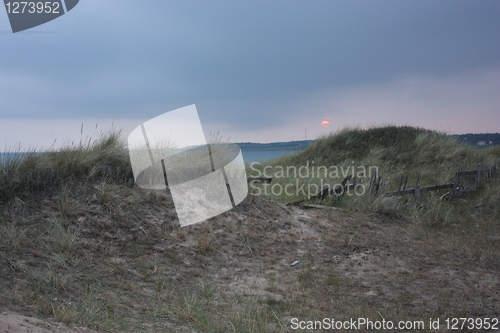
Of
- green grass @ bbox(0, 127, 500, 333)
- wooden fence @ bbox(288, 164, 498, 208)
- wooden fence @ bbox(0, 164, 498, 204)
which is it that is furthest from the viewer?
wooden fence @ bbox(288, 164, 498, 208)

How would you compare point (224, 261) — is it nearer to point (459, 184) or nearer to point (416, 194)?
point (416, 194)

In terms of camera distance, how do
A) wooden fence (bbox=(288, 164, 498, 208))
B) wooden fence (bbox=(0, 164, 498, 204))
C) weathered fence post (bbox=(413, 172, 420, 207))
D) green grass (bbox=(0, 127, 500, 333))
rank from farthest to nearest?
weathered fence post (bbox=(413, 172, 420, 207)) < wooden fence (bbox=(288, 164, 498, 208)) < wooden fence (bbox=(0, 164, 498, 204)) < green grass (bbox=(0, 127, 500, 333))

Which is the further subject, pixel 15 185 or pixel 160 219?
pixel 160 219

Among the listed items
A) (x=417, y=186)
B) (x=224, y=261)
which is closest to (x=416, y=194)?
(x=417, y=186)

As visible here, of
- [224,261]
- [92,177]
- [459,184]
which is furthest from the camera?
[459,184]

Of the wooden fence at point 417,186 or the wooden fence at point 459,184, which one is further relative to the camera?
the wooden fence at point 459,184

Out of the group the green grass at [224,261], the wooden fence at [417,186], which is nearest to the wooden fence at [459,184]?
the wooden fence at [417,186]

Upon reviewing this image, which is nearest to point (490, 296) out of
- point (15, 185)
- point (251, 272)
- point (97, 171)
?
point (251, 272)

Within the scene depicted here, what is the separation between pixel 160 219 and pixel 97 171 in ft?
5.19

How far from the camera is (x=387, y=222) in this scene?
9.32 m

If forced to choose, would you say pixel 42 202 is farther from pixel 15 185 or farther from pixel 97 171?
pixel 97 171

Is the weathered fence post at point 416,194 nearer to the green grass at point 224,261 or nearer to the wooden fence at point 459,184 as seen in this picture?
the wooden fence at point 459,184

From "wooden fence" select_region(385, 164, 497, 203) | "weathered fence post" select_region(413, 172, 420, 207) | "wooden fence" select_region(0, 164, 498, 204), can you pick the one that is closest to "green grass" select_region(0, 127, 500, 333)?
"wooden fence" select_region(0, 164, 498, 204)

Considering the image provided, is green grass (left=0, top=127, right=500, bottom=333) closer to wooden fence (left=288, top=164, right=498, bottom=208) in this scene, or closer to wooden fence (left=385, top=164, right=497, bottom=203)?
wooden fence (left=288, top=164, right=498, bottom=208)
